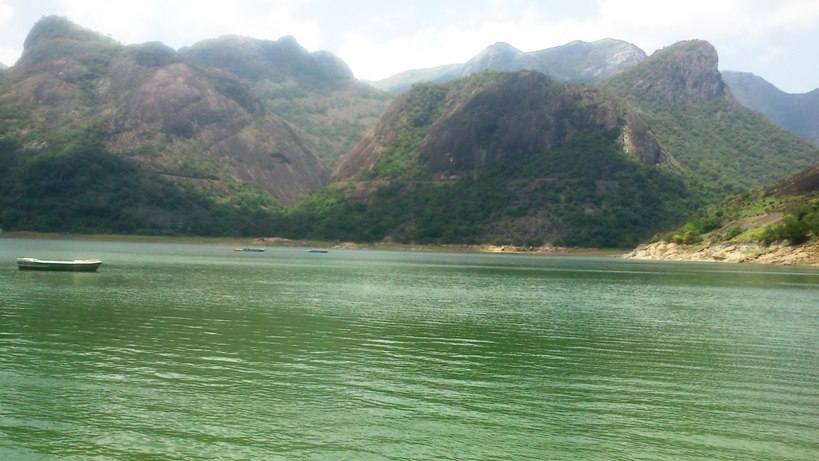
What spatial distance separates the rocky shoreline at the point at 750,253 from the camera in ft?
465

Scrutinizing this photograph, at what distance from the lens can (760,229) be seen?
159m

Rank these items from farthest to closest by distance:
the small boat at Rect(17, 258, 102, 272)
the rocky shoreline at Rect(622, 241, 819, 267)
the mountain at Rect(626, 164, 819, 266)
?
the mountain at Rect(626, 164, 819, 266) < the rocky shoreline at Rect(622, 241, 819, 267) < the small boat at Rect(17, 258, 102, 272)

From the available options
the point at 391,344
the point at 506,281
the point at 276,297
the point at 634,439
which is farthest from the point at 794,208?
the point at 634,439

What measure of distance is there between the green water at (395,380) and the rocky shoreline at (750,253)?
92611mm

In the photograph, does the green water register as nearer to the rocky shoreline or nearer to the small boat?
the small boat

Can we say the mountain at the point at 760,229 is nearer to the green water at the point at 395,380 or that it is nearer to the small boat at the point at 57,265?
the green water at the point at 395,380

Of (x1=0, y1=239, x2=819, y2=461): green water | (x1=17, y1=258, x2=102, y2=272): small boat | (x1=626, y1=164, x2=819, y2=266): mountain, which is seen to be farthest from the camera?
(x1=626, y1=164, x2=819, y2=266): mountain

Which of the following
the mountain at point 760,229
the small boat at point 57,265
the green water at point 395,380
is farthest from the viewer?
the mountain at point 760,229

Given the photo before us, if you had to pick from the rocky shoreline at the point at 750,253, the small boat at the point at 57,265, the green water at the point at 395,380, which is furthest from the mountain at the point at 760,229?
the small boat at the point at 57,265

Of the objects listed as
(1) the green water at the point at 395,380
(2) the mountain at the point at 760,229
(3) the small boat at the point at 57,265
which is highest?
(2) the mountain at the point at 760,229

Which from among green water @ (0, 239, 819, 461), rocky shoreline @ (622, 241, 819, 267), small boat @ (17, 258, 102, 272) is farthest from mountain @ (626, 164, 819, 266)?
small boat @ (17, 258, 102, 272)

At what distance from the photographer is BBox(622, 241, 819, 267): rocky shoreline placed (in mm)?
141750

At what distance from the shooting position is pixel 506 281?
316ft

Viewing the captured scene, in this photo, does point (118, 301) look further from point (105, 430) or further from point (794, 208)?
point (794, 208)
